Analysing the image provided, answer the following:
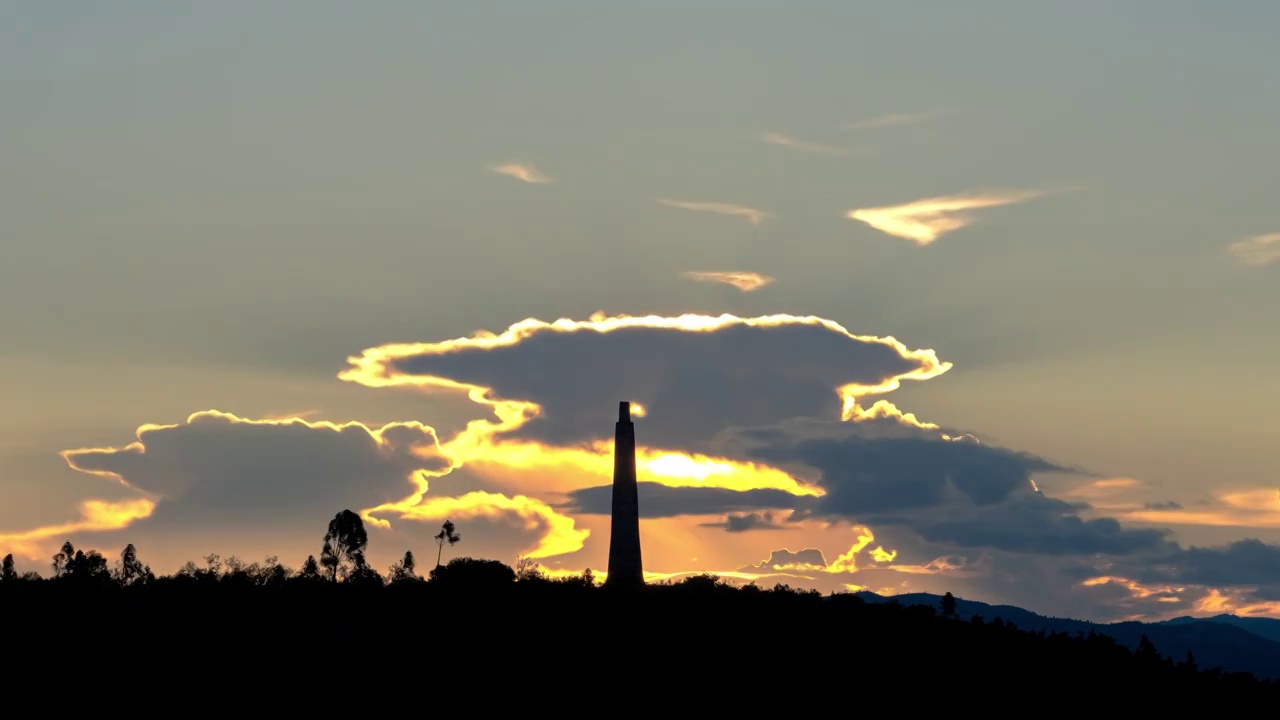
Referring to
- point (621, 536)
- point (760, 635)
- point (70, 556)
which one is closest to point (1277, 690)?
point (760, 635)

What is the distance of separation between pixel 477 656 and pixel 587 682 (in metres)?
7.24

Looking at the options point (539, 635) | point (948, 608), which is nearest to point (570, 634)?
point (539, 635)

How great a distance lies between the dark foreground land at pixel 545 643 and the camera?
9712 centimetres

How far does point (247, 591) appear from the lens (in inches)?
4380

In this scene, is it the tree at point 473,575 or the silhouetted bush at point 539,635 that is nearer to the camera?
the silhouetted bush at point 539,635

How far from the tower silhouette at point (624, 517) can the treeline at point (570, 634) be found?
1.69m

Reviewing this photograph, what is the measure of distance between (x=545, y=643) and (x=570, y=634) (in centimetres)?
207

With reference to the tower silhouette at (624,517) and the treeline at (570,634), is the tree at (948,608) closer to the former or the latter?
the treeline at (570,634)

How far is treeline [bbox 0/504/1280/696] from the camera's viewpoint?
100 metres

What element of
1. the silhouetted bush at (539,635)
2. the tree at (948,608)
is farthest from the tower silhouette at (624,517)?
the tree at (948,608)

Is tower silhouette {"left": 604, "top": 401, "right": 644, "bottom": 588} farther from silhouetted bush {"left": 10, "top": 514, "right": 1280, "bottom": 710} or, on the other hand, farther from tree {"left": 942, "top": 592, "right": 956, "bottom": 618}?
tree {"left": 942, "top": 592, "right": 956, "bottom": 618}

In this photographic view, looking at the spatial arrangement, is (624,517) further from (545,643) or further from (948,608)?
(948,608)

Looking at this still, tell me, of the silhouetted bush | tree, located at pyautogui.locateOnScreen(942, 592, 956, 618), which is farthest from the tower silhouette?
tree, located at pyautogui.locateOnScreen(942, 592, 956, 618)

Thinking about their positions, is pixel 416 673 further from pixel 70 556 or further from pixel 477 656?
pixel 70 556
